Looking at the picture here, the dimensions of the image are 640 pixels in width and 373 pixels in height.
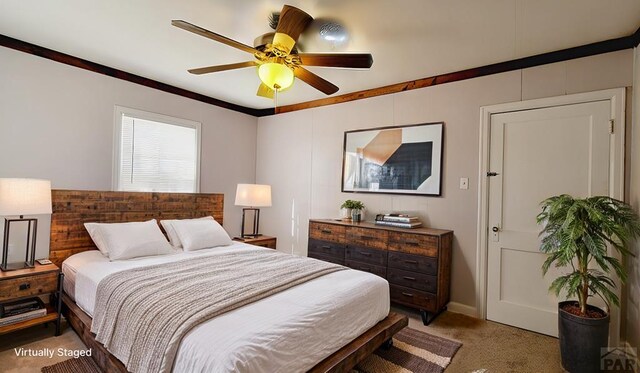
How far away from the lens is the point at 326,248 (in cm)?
371

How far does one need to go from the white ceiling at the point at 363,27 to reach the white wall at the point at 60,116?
268 mm

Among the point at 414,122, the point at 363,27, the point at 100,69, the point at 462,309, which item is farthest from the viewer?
the point at 414,122

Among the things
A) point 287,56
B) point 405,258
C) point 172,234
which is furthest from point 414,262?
point 172,234

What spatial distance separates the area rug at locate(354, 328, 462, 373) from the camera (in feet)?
7.18

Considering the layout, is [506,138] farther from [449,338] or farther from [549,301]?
[449,338]

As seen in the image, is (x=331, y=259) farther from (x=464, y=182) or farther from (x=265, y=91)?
(x=265, y=91)

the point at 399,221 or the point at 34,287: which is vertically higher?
the point at 399,221

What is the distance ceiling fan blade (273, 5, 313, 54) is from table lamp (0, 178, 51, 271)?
2.29 m

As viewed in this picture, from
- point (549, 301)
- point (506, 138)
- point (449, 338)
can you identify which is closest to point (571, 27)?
point (506, 138)

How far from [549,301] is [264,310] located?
262cm

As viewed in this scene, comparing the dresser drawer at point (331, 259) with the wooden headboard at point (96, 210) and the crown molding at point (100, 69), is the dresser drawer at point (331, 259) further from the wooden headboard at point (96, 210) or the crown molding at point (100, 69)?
the crown molding at point (100, 69)

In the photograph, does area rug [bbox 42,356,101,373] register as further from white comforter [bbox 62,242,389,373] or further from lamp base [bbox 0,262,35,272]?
lamp base [bbox 0,262,35,272]

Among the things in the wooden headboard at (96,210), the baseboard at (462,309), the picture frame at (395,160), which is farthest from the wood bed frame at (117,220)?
the picture frame at (395,160)

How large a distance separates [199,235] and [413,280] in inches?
90.3
